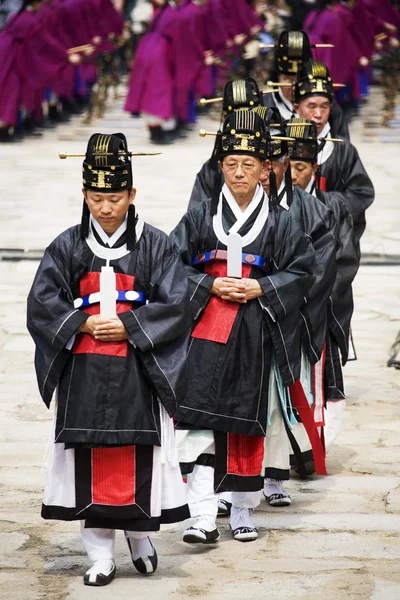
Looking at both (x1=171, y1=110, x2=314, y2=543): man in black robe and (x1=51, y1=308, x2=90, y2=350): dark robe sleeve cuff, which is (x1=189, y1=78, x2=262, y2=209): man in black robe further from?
(x1=51, y1=308, x2=90, y2=350): dark robe sleeve cuff

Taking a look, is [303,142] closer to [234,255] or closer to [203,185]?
[203,185]

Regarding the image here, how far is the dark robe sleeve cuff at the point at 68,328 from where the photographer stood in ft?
16.2

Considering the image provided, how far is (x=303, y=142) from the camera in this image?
20.7ft

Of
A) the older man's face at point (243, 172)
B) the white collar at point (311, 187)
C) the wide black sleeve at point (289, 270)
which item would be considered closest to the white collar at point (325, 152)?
the white collar at point (311, 187)

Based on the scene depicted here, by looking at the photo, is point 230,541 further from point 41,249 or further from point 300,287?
point 41,249

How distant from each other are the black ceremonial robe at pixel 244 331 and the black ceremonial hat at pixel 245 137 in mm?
232

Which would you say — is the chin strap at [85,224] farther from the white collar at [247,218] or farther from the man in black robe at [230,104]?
the man in black robe at [230,104]

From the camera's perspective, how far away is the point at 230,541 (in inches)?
222

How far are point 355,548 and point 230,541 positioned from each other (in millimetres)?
520

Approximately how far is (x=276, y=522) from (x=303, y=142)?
5.66 feet

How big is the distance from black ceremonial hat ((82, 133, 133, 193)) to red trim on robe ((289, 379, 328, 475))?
132 cm

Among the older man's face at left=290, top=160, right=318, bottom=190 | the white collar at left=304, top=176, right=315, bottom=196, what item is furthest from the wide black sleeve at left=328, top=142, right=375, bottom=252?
the older man's face at left=290, top=160, right=318, bottom=190

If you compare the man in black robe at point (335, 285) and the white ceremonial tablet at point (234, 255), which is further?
the man in black robe at point (335, 285)

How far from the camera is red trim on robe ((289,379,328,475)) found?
595 centimetres
